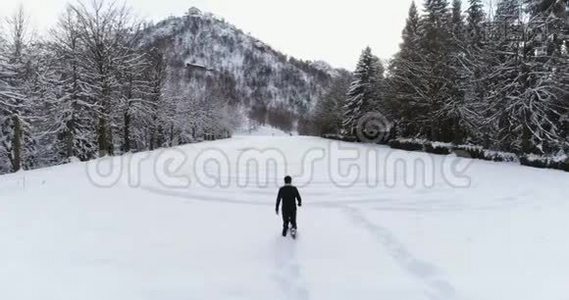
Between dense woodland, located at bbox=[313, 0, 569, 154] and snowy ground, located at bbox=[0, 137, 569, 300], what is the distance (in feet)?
38.7

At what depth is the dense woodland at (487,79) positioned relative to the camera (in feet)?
82.7

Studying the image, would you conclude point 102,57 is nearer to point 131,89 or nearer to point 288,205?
point 131,89

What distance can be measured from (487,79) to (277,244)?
2334 cm

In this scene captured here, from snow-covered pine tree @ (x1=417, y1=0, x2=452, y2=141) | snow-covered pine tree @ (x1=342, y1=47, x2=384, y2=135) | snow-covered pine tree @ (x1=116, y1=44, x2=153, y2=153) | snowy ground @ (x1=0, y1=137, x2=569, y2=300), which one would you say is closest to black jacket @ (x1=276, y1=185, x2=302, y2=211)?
snowy ground @ (x1=0, y1=137, x2=569, y2=300)

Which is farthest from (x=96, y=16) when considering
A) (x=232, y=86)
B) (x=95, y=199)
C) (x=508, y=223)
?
(x=232, y=86)

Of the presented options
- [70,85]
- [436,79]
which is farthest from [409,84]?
[70,85]

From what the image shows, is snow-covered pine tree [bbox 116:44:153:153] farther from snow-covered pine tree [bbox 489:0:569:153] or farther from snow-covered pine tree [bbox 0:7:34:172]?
snow-covered pine tree [bbox 489:0:569:153]

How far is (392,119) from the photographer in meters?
49.8

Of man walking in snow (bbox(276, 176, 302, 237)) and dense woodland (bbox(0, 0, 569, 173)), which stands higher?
dense woodland (bbox(0, 0, 569, 173))

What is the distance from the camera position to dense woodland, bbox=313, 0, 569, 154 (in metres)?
25.2

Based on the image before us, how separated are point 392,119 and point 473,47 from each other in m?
17.2

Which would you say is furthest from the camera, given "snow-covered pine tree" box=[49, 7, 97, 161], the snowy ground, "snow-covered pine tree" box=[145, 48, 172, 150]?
"snow-covered pine tree" box=[145, 48, 172, 150]

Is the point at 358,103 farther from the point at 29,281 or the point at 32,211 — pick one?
the point at 29,281

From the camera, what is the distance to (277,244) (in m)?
9.16
